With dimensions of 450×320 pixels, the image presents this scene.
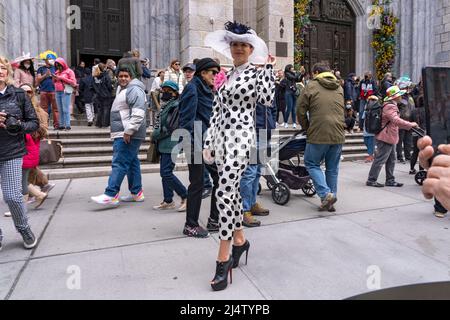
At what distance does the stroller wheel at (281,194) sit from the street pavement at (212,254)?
120mm

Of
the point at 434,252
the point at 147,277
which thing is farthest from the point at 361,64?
the point at 147,277

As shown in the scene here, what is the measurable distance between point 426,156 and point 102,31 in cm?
1398

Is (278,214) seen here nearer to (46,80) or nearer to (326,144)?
(326,144)

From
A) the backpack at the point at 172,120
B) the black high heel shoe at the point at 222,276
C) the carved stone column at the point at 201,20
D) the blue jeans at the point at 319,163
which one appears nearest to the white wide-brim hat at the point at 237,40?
the backpack at the point at 172,120

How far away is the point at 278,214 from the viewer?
514 cm

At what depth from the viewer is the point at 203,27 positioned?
1199cm

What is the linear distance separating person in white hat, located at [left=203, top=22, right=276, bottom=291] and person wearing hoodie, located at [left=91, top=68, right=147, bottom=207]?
2165 mm

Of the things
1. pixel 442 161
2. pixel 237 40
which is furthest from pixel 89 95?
pixel 442 161

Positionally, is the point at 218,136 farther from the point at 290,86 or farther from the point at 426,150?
the point at 290,86

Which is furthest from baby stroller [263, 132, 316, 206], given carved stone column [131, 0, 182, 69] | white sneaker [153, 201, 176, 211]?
carved stone column [131, 0, 182, 69]

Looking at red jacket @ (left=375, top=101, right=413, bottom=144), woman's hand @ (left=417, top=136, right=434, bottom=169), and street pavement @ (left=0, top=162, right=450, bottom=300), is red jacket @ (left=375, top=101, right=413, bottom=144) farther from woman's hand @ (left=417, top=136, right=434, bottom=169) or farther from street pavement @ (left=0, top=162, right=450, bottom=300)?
woman's hand @ (left=417, top=136, right=434, bottom=169)

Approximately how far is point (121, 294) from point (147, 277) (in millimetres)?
338

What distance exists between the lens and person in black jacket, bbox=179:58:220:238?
407cm
